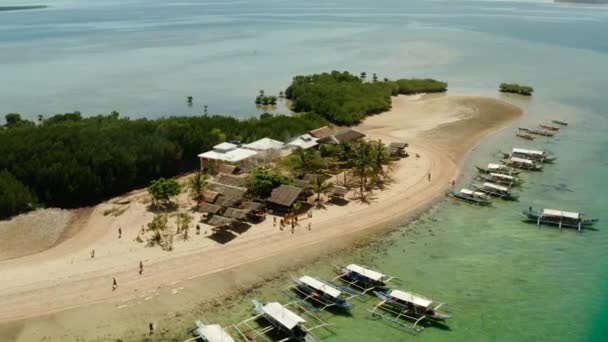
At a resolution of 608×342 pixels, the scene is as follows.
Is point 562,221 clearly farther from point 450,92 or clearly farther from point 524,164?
point 450,92

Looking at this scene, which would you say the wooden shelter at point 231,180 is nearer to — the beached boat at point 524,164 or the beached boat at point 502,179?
the beached boat at point 502,179

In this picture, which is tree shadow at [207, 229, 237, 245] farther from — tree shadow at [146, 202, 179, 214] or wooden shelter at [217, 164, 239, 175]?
wooden shelter at [217, 164, 239, 175]

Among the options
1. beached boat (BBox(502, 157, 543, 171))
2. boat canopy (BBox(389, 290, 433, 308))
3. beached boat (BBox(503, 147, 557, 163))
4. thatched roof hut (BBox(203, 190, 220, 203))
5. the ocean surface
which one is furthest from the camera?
beached boat (BBox(503, 147, 557, 163))

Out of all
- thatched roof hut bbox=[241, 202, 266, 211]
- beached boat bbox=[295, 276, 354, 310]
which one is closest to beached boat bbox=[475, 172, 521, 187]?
thatched roof hut bbox=[241, 202, 266, 211]

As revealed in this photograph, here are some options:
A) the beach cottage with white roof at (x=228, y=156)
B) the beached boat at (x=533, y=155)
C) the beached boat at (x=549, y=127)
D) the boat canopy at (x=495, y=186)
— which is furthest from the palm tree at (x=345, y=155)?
the beached boat at (x=549, y=127)

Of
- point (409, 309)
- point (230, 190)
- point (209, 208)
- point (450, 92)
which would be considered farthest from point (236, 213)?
point (450, 92)

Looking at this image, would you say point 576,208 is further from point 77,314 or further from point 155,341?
point 77,314
